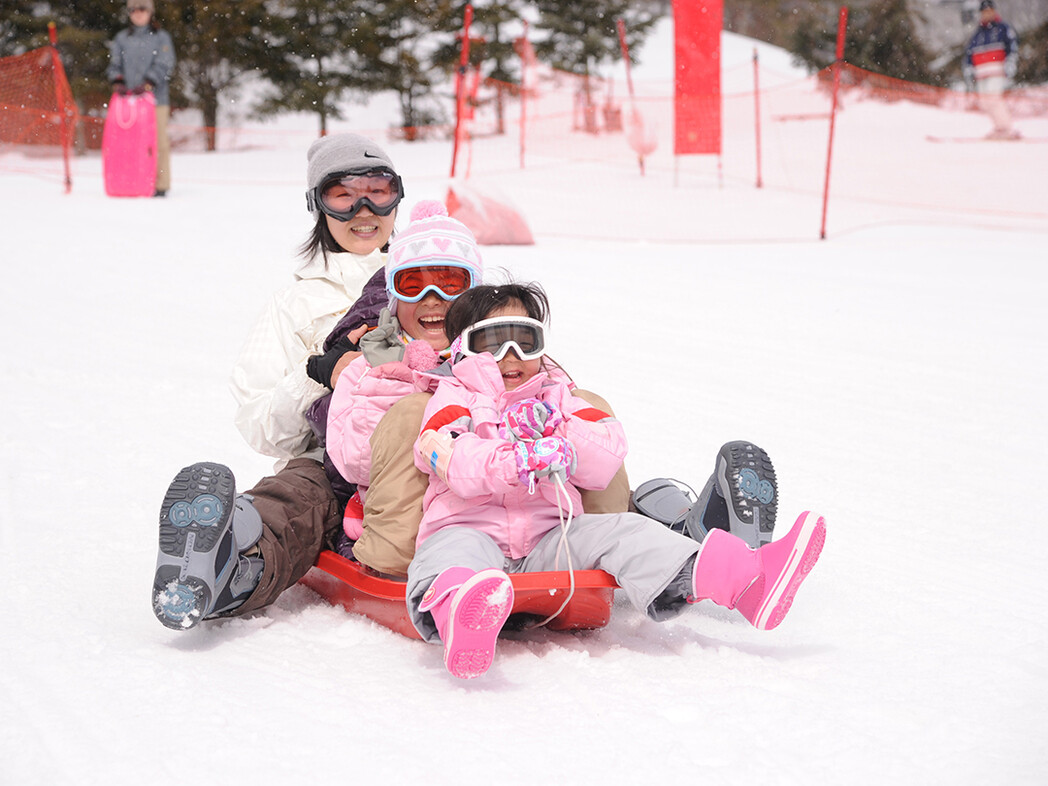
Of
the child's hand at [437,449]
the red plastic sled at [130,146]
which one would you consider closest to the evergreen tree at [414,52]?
the red plastic sled at [130,146]

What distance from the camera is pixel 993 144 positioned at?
12.7 meters

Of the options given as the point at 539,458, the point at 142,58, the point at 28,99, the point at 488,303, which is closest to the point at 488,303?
the point at 488,303

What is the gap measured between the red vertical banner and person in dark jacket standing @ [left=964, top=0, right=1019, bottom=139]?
334 centimetres

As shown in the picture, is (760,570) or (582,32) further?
(582,32)

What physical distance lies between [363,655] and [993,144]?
41.5 feet

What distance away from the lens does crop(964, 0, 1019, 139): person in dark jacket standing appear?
12914 millimetres

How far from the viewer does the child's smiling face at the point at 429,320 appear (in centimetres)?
248

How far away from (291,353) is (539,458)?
39.3 inches

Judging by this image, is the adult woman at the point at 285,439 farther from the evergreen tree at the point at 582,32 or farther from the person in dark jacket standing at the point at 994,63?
the evergreen tree at the point at 582,32

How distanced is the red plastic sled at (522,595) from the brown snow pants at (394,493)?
5 centimetres

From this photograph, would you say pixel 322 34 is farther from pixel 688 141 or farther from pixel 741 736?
Answer: pixel 741 736

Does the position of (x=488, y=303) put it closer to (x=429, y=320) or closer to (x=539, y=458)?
(x=429, y=320)

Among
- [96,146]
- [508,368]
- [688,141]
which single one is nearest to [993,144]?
[688,141]

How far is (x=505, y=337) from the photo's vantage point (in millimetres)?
2201
